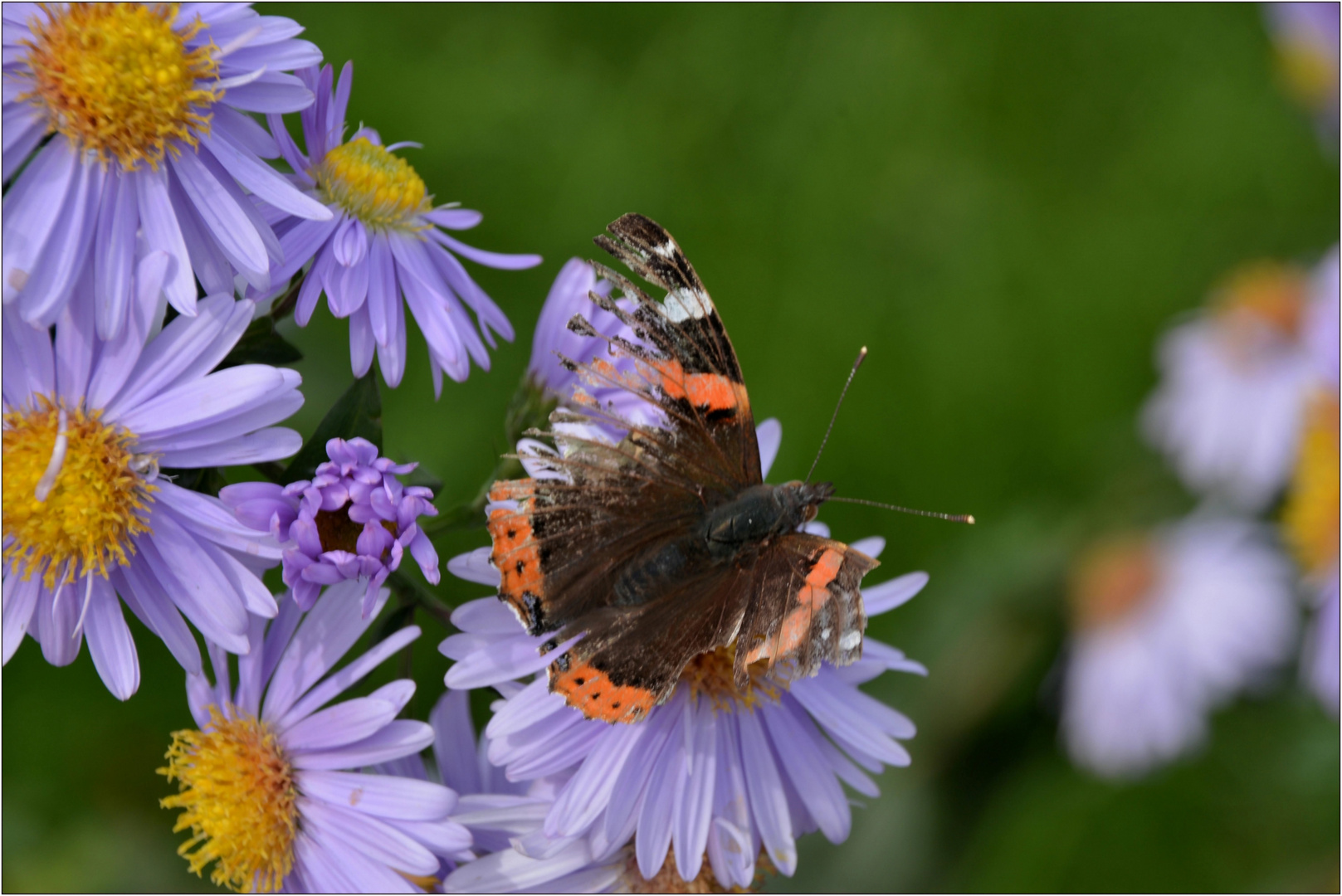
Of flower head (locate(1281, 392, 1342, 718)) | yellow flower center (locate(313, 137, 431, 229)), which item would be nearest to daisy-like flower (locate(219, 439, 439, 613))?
yellow flower center (locate(313, 137, 431, 229))

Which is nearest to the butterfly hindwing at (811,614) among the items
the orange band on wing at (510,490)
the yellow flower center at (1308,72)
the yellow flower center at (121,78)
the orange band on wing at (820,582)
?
the orange band on wing at (820,582)

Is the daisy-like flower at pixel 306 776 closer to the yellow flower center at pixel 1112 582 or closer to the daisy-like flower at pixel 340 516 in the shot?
the daisy-like flower at pixel 340 516

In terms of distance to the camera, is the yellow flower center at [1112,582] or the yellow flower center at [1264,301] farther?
the yellow flower center at [1264,301]

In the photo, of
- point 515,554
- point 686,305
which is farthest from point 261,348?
point 686,305

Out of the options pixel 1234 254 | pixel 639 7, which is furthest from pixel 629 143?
pixel 1234 254

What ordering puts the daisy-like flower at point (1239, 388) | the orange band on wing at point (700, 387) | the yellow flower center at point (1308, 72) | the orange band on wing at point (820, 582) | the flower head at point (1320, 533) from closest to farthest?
1. the orange band on wing at point (820, 582)
2. the orange band on wing at point (700, 387)
3. the flower head at point (1320, 533)
4. the daisy-like flower at point (1239, 388)
5. the yellow flower center at point (1308, 72)

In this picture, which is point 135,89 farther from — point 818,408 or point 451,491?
point 818,408
